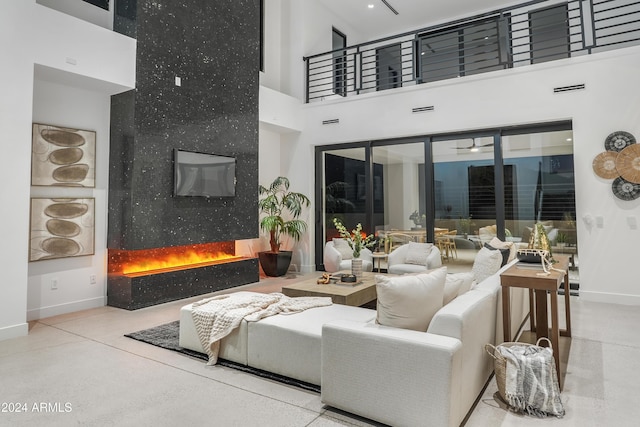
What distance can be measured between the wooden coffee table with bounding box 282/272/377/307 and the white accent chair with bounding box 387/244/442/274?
1.40 meters

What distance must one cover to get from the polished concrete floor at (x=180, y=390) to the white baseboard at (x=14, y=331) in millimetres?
101

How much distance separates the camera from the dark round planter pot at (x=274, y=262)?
709 cm

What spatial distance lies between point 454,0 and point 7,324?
30.4ft

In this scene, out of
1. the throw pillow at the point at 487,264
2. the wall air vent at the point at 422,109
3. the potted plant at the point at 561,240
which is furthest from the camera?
the wall air vent at the point at 422,109

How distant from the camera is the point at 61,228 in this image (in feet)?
15.3

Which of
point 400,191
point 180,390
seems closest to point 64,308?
point 180,390

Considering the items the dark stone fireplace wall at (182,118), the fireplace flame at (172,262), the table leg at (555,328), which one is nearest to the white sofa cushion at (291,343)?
the table leg at (555,328)

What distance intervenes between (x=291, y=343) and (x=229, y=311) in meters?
0.71

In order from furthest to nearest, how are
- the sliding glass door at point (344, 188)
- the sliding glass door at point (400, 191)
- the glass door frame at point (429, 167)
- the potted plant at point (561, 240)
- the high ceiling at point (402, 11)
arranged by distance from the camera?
the high ceiling at point (402, 11) < the sliding glass door at point (344, 188) < the sliding glass door at point (400, 191) < the glass door frame at point (429, 167) < the potted plant at point (561, 240)

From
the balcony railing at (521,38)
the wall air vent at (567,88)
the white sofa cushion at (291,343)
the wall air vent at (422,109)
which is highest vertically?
the balcony railing at (521,38)

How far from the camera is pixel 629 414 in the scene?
231 centimetres

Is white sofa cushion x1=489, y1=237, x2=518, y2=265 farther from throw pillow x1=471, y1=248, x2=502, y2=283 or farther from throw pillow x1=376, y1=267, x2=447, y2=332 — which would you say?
throw pillow x1=376, y1=267, x2=447, y2=332

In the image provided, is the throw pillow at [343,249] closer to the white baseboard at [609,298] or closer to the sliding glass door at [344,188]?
the sliding glass door at [344,188]

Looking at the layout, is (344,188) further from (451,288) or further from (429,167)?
(451,288)
